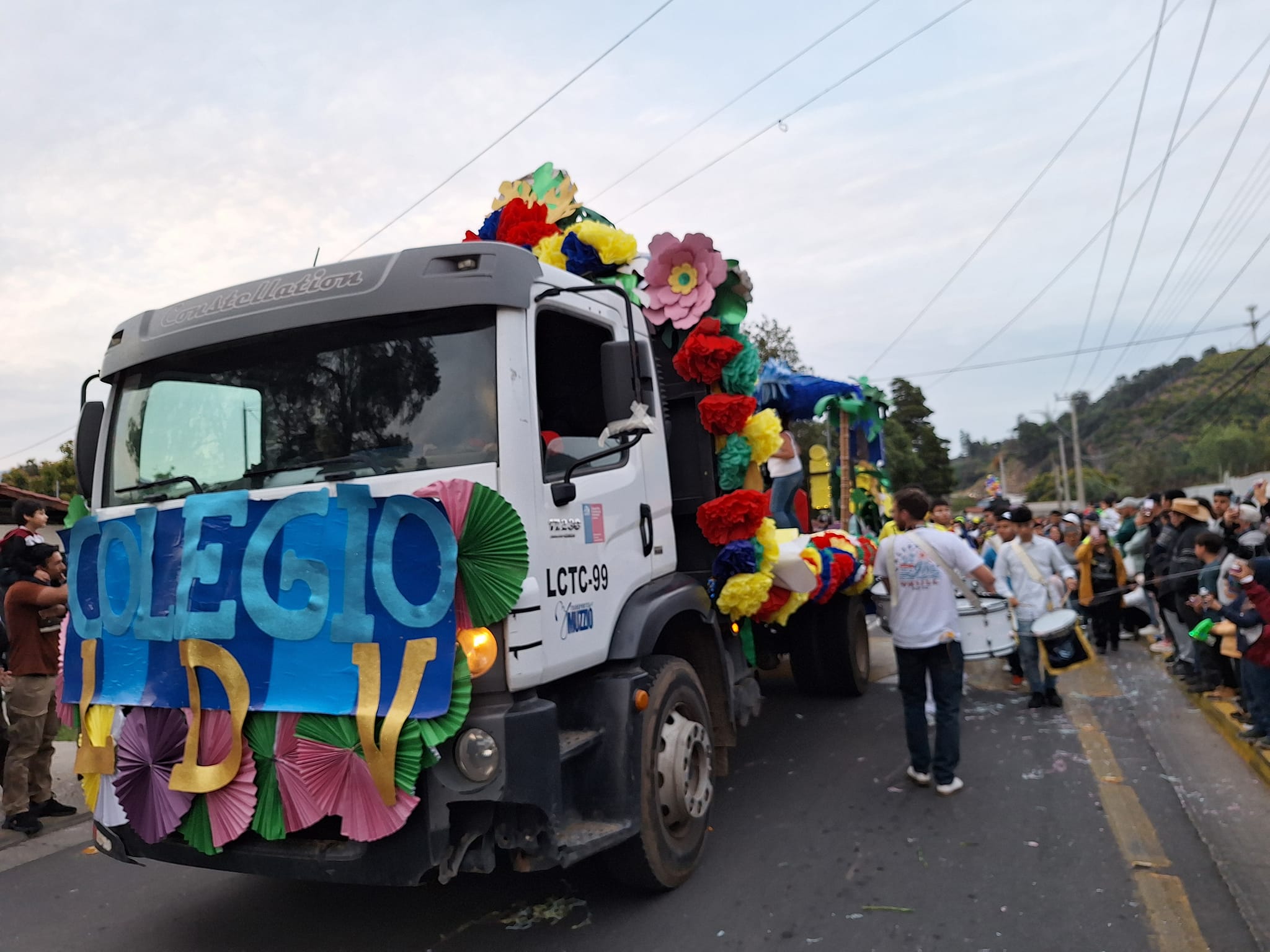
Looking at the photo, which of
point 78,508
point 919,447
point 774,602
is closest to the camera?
→ point 78,508

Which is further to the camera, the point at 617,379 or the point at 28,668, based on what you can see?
the point at 28,668

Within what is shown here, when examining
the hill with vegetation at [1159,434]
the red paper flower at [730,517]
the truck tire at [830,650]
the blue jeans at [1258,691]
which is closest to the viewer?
the red paper flower at [730,517]

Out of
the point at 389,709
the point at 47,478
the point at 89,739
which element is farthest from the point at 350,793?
the point at 47,478

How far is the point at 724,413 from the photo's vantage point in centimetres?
500

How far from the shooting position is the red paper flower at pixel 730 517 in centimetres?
488

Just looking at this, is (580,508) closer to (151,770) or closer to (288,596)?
(288,596)

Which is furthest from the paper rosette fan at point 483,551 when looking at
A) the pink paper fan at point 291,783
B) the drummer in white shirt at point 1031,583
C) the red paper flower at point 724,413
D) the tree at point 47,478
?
the tree at point 47,478

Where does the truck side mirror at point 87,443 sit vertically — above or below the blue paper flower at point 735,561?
above

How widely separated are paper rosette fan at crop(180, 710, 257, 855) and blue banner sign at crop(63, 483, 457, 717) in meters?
0.09

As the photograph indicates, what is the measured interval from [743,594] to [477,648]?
6.92 feet

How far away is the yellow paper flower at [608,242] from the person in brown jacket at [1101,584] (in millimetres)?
7345

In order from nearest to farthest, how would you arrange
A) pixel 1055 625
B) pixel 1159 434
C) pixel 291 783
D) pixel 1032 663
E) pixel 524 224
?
pixel 291 783 < pixel 524 224 < pixel 1055 625 < pixel 1032 663 < pixel 1159 434

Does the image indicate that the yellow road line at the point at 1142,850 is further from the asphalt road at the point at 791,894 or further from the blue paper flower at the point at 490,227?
the blue paper flower at the point at 490,227

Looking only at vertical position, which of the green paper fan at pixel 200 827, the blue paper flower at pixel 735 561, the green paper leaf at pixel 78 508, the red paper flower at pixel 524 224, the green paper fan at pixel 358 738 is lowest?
the green paper fan at pixel 200 827
